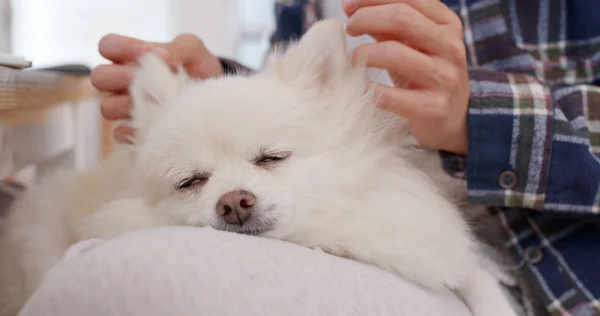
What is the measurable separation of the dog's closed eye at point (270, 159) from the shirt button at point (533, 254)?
0.48m

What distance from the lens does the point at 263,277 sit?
1.86ft

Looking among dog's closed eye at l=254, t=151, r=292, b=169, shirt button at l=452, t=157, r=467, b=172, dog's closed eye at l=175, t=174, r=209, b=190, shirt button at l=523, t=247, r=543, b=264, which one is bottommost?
shirt button at l=523, t=247, r=543, b=264

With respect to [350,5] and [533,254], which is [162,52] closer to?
[350,5]

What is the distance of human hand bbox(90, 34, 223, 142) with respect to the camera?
3.45ft

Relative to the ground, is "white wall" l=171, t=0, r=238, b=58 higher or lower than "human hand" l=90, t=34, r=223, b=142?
lower

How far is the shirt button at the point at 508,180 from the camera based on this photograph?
33.7 inches

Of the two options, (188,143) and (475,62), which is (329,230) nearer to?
(188,143)

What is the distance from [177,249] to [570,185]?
0.65m

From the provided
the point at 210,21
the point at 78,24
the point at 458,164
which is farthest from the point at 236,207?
the point at 210,21

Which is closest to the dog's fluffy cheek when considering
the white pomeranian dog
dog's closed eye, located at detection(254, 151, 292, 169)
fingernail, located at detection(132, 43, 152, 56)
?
the white pomeranian dog

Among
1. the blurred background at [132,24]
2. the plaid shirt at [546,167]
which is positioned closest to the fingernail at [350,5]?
the plaid shirt at [546,167]

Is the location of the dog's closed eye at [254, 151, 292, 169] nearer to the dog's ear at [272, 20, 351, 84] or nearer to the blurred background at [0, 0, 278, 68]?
the dog's ear at [272, 20, 351, 84]

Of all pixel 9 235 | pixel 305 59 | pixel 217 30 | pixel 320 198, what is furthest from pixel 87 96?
pixel 217 30

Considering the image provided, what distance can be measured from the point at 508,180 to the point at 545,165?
0.21ft
